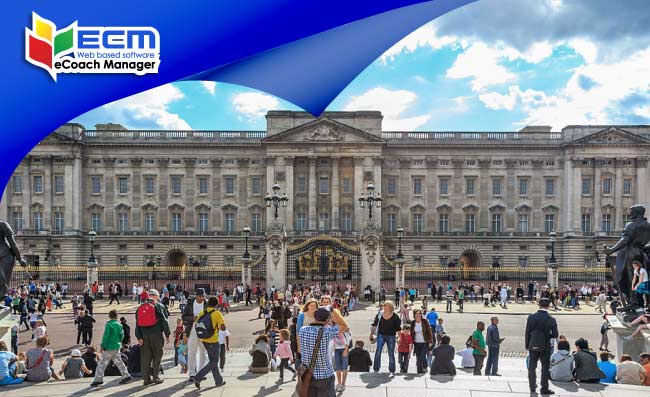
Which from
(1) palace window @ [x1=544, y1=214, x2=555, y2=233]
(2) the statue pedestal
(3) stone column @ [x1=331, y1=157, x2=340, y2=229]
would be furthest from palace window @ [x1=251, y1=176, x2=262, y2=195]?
(2) the statue pedestal

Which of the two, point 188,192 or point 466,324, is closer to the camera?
point 466,324

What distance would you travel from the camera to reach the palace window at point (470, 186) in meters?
60.1

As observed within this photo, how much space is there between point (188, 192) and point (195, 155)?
3.71m

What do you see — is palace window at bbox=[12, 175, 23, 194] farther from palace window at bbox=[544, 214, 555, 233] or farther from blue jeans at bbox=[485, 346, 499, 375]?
blue jeans at bbox=[485, 346, 499, 375]

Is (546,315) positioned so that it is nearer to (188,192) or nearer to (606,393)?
(606,393)

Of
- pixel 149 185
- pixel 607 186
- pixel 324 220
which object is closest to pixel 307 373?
pixel 324 220

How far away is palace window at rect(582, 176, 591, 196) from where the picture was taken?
193 feet

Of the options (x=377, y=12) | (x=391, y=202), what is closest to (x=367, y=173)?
(x=391, y=202)

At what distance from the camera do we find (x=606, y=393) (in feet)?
33.7

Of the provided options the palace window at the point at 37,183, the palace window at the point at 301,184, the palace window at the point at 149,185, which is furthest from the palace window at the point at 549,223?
the palace window at the point at 37,183

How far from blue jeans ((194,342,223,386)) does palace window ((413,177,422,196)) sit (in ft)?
165

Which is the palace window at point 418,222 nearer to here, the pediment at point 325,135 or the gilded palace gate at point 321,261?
the pediment at point 325,135

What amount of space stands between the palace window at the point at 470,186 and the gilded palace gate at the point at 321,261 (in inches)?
861

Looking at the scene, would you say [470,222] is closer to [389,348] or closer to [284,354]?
[389,348]
